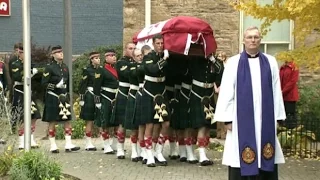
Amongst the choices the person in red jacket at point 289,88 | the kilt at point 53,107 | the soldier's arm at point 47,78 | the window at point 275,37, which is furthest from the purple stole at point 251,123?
the window at point 275,37

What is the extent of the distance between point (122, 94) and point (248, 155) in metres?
4.45

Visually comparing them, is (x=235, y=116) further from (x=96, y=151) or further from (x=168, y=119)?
(x=96, y=151)

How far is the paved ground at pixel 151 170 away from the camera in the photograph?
30.1ft

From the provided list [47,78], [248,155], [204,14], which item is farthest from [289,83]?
[248,155]

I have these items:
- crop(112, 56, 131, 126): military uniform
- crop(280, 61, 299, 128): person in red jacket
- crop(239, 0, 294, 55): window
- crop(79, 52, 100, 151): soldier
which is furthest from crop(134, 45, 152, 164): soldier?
crop(239, 0, 294, 55): window

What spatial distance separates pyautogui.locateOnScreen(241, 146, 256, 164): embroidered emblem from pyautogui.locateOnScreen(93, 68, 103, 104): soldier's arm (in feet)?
16.6

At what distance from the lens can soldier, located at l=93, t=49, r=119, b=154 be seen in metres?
11.4

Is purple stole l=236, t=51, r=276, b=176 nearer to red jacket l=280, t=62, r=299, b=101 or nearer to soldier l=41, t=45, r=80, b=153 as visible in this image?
soldier l=41, t=45, r=80, b=153

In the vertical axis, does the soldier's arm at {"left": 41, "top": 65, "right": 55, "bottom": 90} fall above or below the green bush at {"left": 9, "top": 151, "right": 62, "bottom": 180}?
above

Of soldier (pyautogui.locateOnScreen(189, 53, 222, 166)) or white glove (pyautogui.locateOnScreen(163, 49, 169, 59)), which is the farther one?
soldier (pyautogui.locateOnScreen(189, 53, 222, 166))

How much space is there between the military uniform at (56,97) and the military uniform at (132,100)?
1.55 meters

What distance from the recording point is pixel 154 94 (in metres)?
9.76

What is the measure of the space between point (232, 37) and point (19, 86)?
5468 millimetres

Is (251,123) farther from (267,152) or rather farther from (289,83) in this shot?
(289,83)
